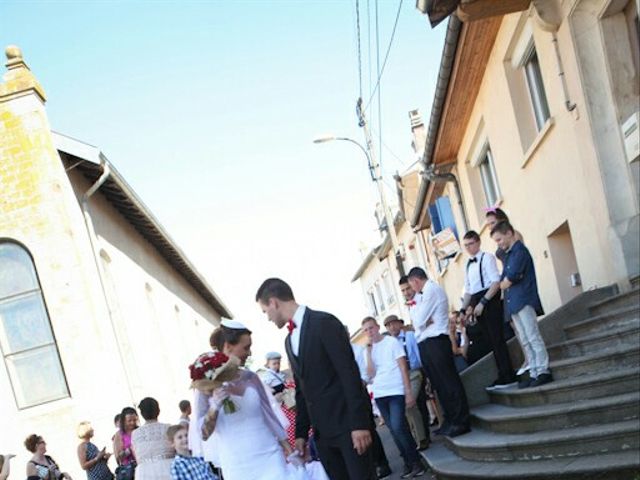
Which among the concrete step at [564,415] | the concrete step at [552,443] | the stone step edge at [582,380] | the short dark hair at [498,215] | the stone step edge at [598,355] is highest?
the short dark hair at [498,215]

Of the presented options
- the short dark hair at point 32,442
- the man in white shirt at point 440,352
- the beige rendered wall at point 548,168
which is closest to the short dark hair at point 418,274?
the man in white shirt at point 440,352

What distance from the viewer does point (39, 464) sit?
37.0 feet

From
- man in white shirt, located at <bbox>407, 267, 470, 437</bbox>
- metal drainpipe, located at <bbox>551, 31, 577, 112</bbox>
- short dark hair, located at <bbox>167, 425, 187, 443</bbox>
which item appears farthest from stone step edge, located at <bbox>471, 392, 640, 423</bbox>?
metal drainpipe, located at <bbox>551, 31, 577, 112</bbox>

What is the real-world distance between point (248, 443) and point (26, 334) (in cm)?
1158

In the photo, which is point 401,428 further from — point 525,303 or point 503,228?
point 503,228

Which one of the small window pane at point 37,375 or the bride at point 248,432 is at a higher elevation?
the small window pane at point 37,375

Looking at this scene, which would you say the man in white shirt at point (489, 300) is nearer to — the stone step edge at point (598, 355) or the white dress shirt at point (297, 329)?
the stone step edge at point (598, 355)

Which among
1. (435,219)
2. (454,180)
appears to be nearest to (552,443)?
(454,180)

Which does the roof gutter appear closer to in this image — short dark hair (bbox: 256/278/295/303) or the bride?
short dark hair (bbox: 256/278/295/303)

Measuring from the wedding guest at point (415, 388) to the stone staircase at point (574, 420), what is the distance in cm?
120

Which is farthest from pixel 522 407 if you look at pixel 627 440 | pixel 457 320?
pixel 457 320

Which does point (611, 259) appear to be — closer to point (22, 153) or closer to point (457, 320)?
point (457, 320)

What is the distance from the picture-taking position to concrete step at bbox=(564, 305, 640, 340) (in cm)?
810

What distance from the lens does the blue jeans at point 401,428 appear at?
29.9 ft
